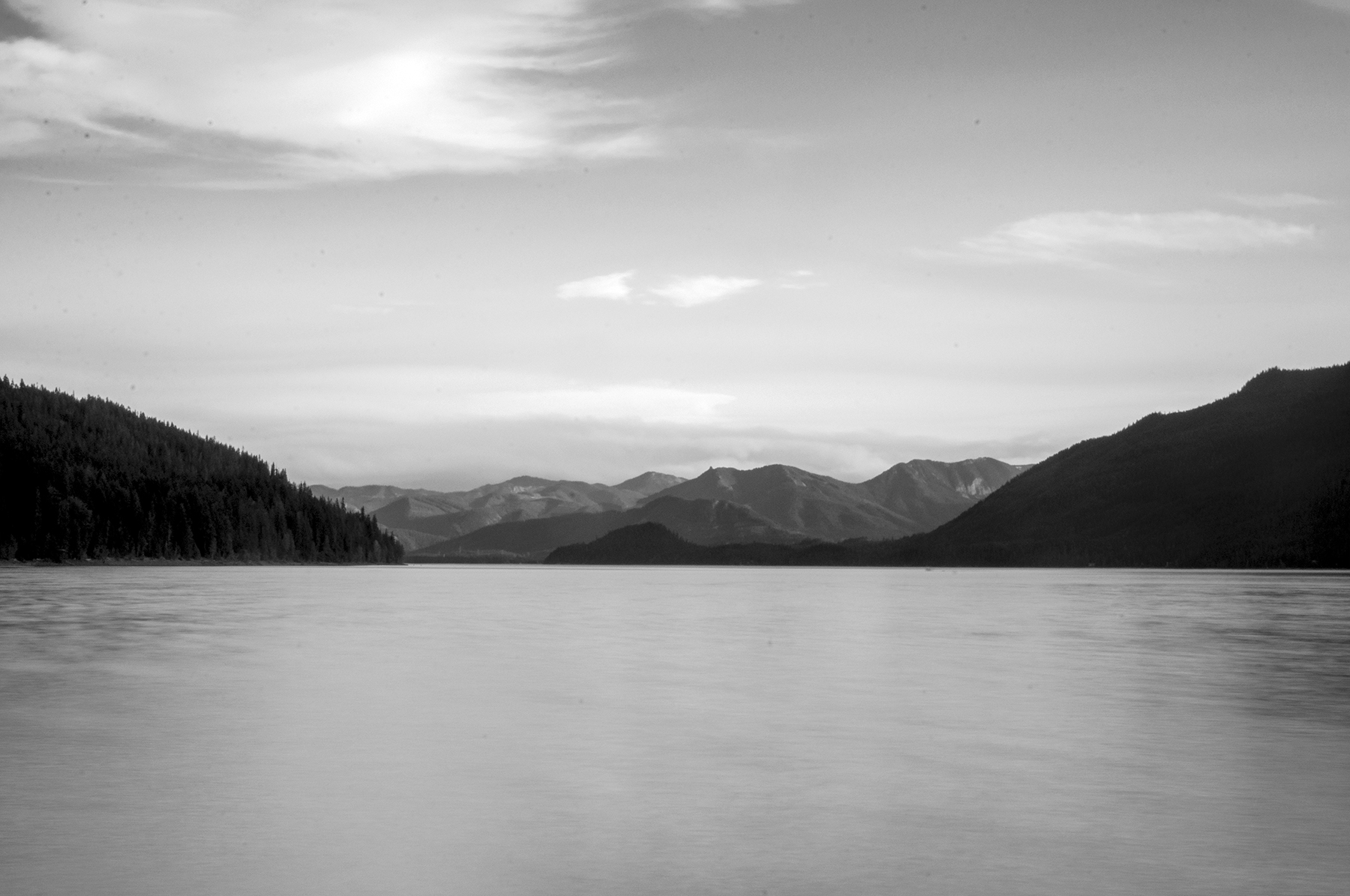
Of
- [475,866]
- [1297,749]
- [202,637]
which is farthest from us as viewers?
[202,637]

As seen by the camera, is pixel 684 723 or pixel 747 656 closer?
pixel 684 723

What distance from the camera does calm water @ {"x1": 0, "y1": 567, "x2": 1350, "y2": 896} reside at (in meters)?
12.8

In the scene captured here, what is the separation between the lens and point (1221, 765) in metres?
19.2

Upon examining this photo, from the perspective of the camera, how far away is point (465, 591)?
125625mm

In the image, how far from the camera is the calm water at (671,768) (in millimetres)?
12844

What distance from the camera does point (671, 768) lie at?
1922 cm

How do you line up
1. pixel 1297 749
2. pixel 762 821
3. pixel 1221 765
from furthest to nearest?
pixel 1297 749 → pixel 1221 765 → pixel 762 821

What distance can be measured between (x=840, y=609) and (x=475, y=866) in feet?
219

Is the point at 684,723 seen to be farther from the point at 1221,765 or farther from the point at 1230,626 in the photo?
the point at 1230,626

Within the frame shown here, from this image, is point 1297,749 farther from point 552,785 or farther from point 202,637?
point 202,637

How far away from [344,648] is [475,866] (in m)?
31.4

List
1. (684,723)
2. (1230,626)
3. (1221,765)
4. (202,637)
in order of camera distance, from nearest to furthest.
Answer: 1. (1221,765)
2. (684,723)
3. (202,637)
4. (1230,626)

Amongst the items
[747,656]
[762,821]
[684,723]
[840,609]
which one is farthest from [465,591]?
[762,821]

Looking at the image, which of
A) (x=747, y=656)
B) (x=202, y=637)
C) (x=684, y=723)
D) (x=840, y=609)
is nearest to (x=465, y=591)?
(x=840, y=609)
